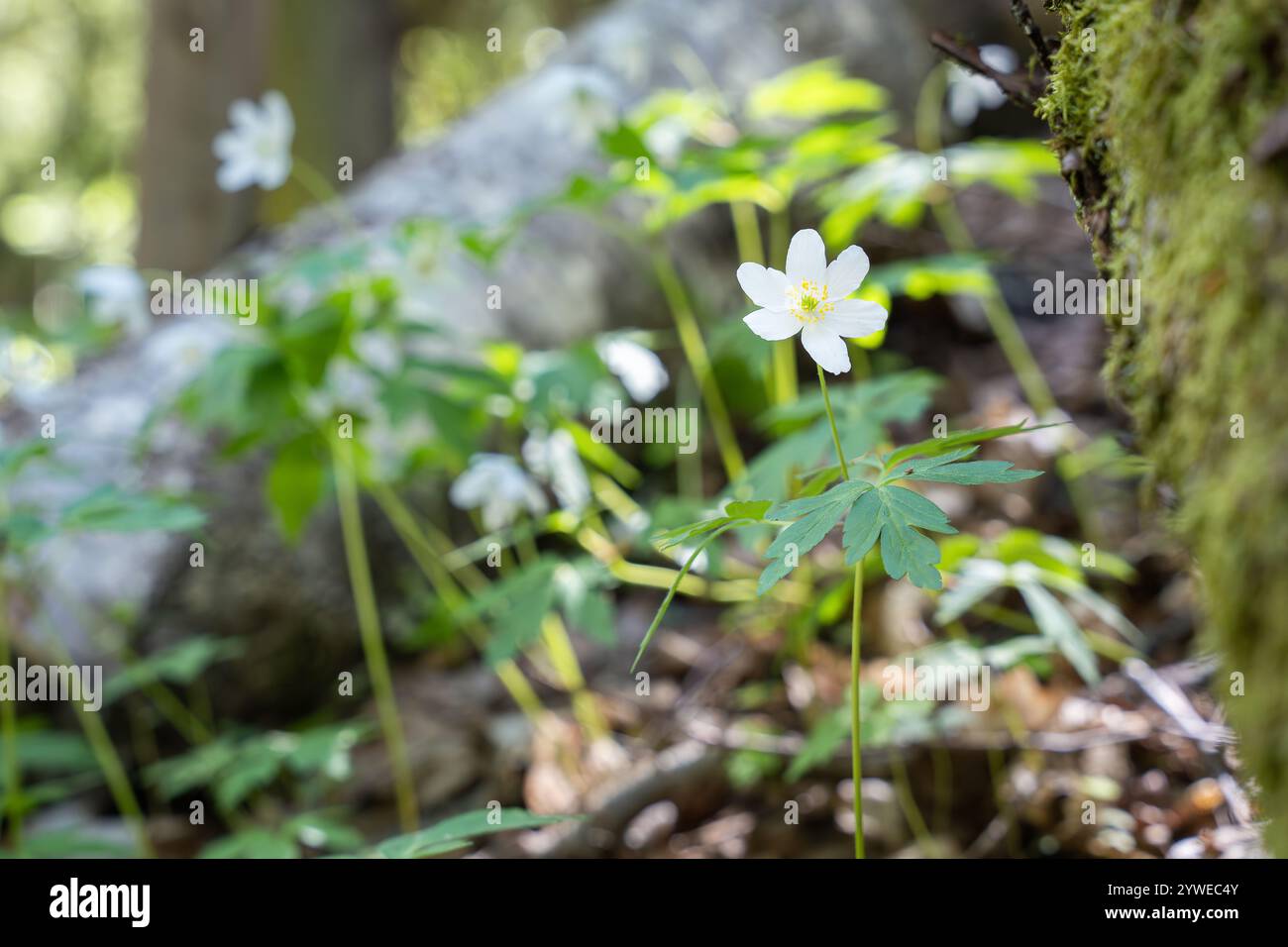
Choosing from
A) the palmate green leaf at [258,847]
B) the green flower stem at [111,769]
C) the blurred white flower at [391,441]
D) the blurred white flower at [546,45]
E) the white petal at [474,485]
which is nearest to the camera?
the palmate green leaf at [258,847]

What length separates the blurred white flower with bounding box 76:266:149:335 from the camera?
2.52m

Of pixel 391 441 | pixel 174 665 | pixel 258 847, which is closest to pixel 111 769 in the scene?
pixel 174 665

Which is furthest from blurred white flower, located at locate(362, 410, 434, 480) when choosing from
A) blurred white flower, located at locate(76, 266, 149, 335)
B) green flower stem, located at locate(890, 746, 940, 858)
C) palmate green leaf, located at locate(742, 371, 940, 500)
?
green flower stem, located at locate(890, 746, 940, 858)

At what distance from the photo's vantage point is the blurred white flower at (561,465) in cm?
213

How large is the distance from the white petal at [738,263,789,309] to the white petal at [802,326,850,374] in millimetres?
49

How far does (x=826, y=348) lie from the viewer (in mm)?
1057

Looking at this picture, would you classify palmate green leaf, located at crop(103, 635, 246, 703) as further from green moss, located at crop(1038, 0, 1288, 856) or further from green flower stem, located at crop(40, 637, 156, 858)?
green moss, located at crop(1038, 0, 1288, 856)

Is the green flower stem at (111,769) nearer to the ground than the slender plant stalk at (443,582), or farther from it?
nearer to the ground

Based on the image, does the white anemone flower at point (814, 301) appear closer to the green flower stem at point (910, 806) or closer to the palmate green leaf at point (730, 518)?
the palmate green leaf at point (730, 518)

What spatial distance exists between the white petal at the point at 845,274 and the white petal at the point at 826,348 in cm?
5

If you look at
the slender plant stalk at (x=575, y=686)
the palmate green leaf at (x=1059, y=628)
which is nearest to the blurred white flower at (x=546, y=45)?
the slender plant stalk at (x=575, y=686)

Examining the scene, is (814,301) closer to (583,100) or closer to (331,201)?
(583,100)
